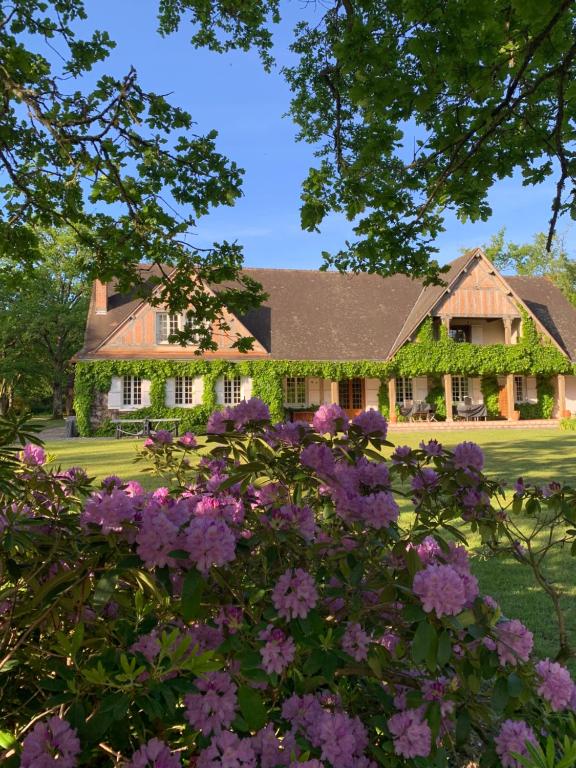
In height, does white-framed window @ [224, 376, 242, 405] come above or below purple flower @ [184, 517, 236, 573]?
above

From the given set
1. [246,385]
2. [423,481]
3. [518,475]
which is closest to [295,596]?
[423,481]

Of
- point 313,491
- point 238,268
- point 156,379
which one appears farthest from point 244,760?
point 156,379

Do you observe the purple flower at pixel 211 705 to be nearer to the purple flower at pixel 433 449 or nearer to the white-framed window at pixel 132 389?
the purple flower at pixel 433 449

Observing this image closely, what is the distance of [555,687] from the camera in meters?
1.49

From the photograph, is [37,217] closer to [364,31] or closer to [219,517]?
[364,31]

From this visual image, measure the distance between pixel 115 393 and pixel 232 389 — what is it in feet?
17.2

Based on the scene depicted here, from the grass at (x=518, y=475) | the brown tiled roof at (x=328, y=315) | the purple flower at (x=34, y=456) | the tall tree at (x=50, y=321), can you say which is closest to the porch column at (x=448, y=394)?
the brown tiled roof at (x=328, y=315)

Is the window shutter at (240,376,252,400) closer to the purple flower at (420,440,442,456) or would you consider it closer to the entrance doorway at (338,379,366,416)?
the entrance doorway at (338,379,366,416)

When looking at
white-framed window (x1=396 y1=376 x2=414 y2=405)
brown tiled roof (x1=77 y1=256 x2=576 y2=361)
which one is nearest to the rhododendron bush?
brown tiled roof (x1=77 y1=256 x2=576 y2=361)

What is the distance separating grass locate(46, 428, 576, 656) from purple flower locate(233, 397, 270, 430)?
71cm

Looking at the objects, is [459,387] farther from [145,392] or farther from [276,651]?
[276,651]

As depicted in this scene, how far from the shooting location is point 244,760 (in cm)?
127

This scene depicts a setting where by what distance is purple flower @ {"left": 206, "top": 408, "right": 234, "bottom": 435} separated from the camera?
199 cm

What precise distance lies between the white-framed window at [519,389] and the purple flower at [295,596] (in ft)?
95.9
